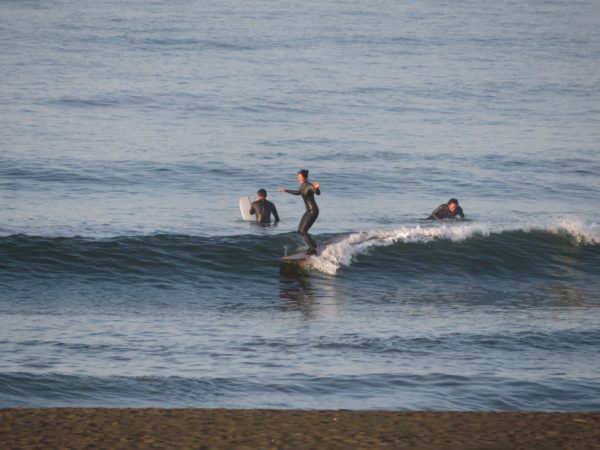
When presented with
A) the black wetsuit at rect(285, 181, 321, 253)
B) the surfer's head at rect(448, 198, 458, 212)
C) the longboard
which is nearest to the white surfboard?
the longboard

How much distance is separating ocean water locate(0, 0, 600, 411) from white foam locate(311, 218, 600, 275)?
0.06 meters

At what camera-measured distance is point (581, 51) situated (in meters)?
69.9

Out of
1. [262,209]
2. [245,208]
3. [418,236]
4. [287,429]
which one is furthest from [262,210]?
[287,429]

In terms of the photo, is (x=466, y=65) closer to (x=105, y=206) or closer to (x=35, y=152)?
(x=35, y=152)

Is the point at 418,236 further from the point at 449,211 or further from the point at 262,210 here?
the point at 262,210

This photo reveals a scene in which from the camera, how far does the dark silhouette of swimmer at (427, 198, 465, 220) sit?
78.1 ft

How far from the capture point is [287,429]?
9195mm

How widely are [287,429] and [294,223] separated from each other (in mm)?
15993

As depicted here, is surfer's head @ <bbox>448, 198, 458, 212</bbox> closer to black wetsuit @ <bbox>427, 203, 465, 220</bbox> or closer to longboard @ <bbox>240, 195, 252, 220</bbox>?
black wetsuit @ <bbox>427, 203, 465, 220</bbox>

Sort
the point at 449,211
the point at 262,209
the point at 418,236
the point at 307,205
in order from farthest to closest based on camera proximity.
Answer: the point at 449,211 → the point at 262,209 → the point at 418,236 → the point at 307,205

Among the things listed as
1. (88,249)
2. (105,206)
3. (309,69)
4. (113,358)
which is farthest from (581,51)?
(113,358)

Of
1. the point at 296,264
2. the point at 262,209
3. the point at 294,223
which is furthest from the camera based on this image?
the point at 294,223

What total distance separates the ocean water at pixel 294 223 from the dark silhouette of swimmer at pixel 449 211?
0.46 m

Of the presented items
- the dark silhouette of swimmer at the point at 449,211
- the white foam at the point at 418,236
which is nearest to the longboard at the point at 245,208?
the white foam at the point at 418,236
